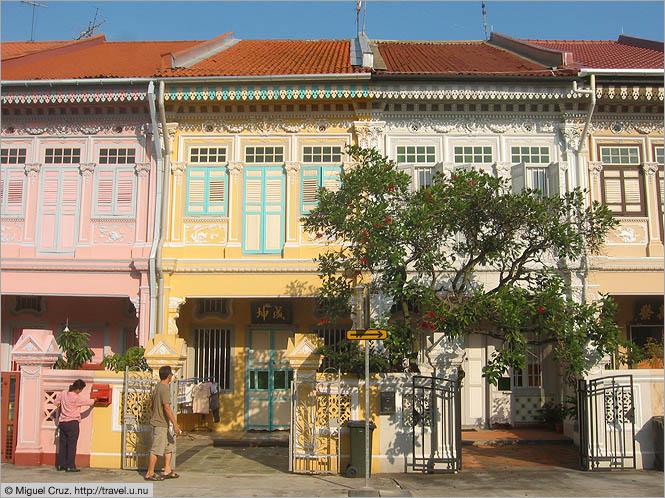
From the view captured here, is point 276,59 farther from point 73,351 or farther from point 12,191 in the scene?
point 73,351

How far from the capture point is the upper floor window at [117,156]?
15.7 meters

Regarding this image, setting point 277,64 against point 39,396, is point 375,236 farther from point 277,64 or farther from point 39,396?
point 277,64

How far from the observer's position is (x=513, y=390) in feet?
52.9

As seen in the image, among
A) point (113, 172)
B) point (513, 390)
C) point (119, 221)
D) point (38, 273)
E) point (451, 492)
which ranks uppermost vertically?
point (113, 172)

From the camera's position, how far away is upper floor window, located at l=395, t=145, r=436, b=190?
15.5m

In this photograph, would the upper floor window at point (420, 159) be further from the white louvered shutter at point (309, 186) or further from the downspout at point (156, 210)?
the downspout at point (156, 210)

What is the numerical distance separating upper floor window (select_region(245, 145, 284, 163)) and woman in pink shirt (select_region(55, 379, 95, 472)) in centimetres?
660

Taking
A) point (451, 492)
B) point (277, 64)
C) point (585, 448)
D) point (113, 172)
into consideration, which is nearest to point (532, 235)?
point (585, 448)

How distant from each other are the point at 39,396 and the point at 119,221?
16.7 feet

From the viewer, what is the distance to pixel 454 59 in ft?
57.9

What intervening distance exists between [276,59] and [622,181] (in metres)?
8.46

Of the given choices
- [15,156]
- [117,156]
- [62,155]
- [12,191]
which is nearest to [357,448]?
[117,156]

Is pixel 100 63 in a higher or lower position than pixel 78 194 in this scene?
higher

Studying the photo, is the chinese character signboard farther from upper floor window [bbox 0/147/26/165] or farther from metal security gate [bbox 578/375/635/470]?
metal security gate [bbox 578/375/635/470]
